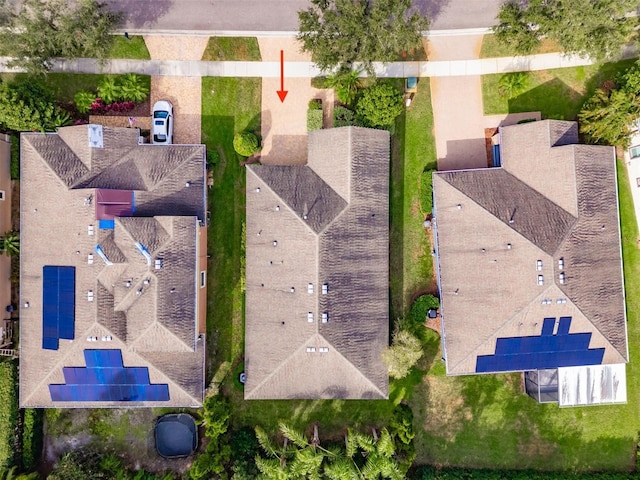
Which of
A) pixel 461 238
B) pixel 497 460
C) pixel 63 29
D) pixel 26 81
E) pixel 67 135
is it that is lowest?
pixel 497 460

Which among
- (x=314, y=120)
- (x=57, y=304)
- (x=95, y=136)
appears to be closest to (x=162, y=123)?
(x=95, y=136)

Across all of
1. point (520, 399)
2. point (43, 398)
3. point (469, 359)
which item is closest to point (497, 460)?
point (520, 399)

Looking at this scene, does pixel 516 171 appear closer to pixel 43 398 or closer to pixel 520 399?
pixel 520 399

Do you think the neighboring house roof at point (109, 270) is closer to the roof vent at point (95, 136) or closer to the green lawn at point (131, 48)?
the roof vent at point (95, 136)

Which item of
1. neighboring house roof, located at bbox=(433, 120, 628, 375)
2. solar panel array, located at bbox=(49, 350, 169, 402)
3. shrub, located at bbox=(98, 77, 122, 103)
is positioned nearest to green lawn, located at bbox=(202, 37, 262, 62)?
shrub, located at bbox=(98, 77, 122, 103)

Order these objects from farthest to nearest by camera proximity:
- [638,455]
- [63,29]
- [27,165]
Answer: [638,455], [27,165], [63,29]

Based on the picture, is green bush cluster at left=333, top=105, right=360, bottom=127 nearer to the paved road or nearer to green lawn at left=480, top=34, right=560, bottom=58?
the paved road

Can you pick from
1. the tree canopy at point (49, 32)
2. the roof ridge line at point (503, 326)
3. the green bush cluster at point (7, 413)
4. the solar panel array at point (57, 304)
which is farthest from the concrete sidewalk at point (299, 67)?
the green bush cluster at point (7, 413)
